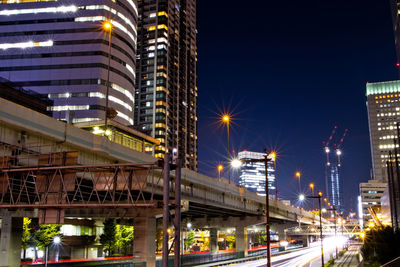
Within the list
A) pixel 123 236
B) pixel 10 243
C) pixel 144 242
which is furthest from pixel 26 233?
pixel 144 242

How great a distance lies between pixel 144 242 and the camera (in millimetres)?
42969

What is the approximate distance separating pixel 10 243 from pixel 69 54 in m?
80.8

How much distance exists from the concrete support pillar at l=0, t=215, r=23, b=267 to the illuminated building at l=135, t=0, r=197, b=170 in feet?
363

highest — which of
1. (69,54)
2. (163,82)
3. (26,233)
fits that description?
(163,82)

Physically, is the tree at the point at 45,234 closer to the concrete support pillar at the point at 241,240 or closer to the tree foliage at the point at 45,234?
the tree foliage at the point at 45,234

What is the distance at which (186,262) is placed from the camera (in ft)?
212

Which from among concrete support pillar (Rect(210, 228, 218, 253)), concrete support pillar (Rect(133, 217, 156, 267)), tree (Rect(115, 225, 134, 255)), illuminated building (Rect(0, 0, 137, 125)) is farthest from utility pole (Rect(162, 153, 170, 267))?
illuminated building (Rect(0, 0, 137, 125))

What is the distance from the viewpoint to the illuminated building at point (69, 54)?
380ft

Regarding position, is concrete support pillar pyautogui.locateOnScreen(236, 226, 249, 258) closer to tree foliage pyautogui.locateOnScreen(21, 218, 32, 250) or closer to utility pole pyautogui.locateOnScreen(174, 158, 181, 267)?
tree foliage pyautogui.locateOnScreen(21, 218, 32, 250)

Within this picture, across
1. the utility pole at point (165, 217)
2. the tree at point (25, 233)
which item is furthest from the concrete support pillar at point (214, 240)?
the utility pole at point (165, 217)

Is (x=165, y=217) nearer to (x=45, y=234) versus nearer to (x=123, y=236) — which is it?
(x=45, y=234)

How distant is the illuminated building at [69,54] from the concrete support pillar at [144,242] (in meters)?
74.5

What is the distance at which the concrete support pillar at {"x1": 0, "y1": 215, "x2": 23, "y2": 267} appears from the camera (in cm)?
4404

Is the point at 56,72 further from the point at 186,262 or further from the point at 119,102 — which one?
the point at 186,262
